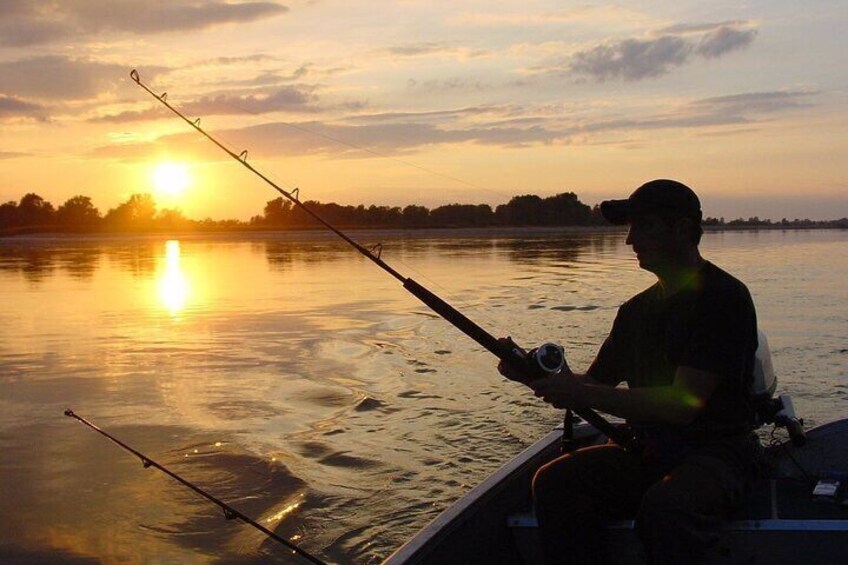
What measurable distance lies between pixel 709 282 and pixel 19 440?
5.95 metres

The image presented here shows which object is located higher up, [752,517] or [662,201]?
→ [662,201]

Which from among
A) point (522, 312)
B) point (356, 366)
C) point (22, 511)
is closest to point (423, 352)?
point (356, 366)

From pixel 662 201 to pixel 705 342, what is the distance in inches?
23.5

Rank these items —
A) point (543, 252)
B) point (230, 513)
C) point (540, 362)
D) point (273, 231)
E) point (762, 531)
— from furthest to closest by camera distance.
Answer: point (273, 231)
point (543, 252)
point (230, 513)
point (540, 362)
point (762, 531)

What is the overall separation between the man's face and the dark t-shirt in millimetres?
136

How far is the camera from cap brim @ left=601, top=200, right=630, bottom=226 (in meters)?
3.64

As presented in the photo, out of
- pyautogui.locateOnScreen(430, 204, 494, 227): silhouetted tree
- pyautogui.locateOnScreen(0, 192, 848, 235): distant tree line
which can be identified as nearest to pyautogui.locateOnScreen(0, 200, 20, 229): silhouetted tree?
pyautogui.locateOnScreen(0, 192, 848, 235): distant tree line

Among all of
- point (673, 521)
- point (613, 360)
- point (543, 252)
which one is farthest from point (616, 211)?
point (543, 252)

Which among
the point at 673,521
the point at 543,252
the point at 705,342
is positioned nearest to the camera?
the point at 673,521

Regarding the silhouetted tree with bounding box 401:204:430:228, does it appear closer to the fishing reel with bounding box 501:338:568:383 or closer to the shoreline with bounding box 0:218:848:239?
the shoreline with bounding box 0:218:848:239

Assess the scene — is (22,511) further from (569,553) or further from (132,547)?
(569,553)

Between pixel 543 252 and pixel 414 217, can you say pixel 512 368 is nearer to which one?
pixel 543 252

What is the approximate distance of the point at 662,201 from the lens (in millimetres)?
3543

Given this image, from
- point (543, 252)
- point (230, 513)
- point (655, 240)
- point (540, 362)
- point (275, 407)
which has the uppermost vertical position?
point (655, 240)
